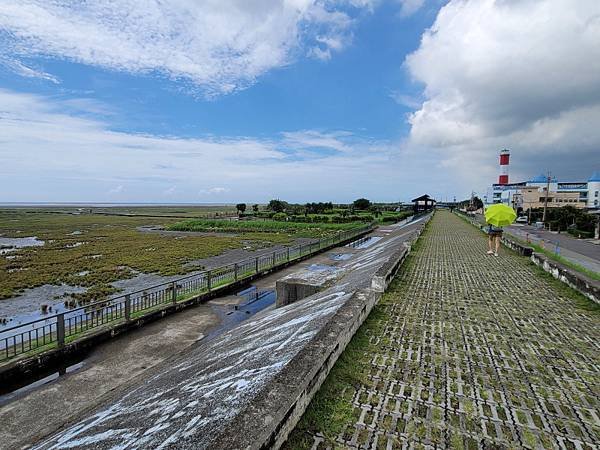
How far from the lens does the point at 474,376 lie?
3.96m

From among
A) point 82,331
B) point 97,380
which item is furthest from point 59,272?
point 97,380

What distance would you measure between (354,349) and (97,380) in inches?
214

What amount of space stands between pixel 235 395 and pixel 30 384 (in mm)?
5795

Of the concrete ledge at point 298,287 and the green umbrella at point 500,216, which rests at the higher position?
the green umbrella at point 500,216

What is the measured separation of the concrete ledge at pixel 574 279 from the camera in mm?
7019

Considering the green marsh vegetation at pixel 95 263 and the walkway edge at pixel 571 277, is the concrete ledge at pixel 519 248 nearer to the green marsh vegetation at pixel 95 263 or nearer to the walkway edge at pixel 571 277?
the walkway edge at pixel 571 277

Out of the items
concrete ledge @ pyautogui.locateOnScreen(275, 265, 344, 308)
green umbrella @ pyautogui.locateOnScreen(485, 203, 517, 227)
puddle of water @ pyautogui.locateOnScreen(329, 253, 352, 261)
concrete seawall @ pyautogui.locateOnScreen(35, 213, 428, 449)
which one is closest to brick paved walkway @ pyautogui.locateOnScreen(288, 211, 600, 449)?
concrete seawall @ pyautogui.locateOnScreen(35, 213, 428, 449)

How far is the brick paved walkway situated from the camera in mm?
2938

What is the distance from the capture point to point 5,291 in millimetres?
14367

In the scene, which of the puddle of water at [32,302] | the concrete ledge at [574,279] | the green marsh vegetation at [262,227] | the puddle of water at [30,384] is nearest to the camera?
the puddle of water at [30,384]

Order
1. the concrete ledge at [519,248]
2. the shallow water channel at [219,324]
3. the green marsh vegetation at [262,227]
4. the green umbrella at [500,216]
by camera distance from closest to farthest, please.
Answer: the shallow water channel at [219,324]
the green umbrella at [500,216]
the concrete ledge at [519,248]
the green marsh vegetation at [262,227]

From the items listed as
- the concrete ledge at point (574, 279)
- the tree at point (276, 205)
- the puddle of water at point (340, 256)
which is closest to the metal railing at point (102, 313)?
the puddle of water at point (340, 256)

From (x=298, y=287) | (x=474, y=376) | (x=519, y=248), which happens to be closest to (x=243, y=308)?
(x=298, y=287)

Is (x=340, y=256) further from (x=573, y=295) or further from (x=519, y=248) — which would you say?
(x=573, y=295)
